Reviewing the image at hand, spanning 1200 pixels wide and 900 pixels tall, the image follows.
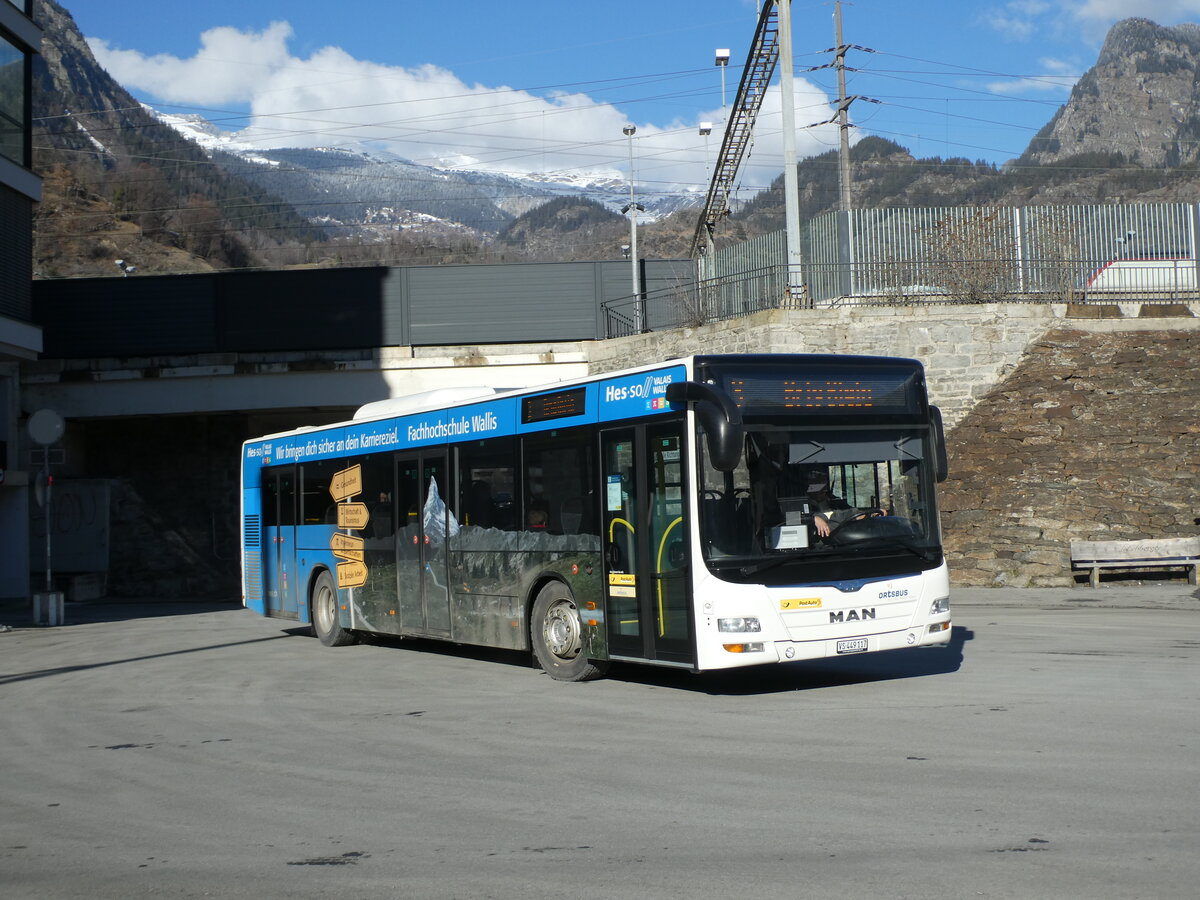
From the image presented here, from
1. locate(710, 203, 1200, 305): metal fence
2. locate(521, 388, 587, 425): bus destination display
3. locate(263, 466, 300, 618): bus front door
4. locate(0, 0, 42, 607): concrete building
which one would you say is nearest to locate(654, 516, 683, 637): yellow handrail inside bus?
locate(521, 388, 587, 425): bus destination display

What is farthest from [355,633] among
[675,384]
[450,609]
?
[675,384]

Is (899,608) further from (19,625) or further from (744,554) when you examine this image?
(19,625)

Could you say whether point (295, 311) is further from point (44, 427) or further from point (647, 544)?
point (647, 544)

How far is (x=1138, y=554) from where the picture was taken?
20.1m

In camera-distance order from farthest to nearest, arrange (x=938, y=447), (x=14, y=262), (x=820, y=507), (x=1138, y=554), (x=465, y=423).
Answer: (x=14, y=262)
(x=1138, y=554)
(x=465, y=423)
(x=938, y=447)
(x=820, y=507)

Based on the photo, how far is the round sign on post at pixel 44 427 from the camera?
2150cm

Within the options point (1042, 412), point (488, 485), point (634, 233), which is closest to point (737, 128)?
point (634, 233)

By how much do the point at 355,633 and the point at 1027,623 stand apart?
341 inches

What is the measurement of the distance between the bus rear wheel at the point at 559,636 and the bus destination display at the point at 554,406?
5.19 feet

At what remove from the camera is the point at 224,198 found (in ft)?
345

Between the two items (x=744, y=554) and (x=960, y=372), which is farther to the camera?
(x=960, y=372)

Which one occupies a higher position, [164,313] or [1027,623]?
[164,313]

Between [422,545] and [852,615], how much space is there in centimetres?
551

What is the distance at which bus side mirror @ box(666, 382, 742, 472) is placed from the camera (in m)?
9.38
